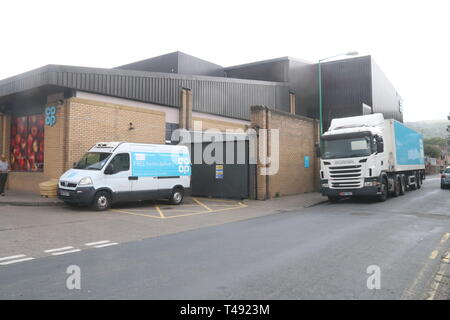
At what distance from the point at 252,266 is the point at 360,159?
34.6ft

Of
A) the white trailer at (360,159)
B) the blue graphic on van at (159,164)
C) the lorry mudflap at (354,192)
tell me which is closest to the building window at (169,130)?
the blue graphic on van at (159,164)

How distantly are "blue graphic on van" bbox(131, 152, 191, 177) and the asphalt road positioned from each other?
5.31 meters

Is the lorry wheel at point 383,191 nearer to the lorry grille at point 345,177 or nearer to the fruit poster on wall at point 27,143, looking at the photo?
the lorry grille at point 345,177

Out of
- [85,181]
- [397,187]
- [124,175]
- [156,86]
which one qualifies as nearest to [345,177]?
[397,187]

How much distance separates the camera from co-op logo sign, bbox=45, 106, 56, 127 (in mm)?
15664

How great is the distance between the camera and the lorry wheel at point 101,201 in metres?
12.3

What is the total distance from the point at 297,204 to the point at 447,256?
9.33 metres

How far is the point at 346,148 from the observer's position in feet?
49.8

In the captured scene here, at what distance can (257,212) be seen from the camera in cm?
1316

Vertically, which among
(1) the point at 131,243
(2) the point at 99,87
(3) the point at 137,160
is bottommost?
(1) the point at 131,243

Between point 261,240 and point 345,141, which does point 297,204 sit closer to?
point 345,141

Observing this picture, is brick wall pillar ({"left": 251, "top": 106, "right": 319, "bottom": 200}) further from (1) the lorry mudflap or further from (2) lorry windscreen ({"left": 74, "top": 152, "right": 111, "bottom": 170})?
(2) lorry windscreen ({"left": 74, "top": 152, "right": 111, "bottom": 170})

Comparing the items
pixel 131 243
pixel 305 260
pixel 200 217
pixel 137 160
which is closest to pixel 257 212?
pixel 200 217

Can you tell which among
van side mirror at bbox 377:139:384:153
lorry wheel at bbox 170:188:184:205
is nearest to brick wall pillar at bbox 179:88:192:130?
lorry wheel at bbox 170:188:184:205
